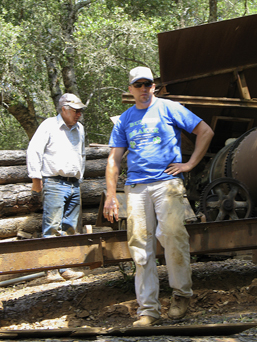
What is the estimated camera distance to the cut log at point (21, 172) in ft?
25.9

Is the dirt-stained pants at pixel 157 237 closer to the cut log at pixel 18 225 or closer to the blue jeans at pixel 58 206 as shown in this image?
the blue jeans at pixel 58 206

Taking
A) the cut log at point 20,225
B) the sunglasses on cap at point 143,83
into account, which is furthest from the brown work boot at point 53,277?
the sunglasses on cap at point 143,83

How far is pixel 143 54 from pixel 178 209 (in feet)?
41.0

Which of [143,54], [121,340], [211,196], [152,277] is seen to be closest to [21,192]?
[211,196]

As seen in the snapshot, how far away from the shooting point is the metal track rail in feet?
13.9

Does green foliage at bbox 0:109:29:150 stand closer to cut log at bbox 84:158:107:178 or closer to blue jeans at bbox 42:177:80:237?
cut log at bbox 84:158:107:178

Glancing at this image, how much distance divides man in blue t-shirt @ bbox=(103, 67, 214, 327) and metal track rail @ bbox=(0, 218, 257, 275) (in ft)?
1.70

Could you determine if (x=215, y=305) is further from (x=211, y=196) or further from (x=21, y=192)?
(x=21, y=192)

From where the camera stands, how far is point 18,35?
40.8 feet

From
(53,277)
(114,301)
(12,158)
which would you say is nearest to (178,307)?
(114,301)

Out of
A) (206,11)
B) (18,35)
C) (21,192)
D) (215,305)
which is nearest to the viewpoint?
(215,305)

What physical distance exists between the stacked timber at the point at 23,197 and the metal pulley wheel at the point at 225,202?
2.61 meters

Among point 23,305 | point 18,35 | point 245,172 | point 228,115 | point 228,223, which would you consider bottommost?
point 23,305

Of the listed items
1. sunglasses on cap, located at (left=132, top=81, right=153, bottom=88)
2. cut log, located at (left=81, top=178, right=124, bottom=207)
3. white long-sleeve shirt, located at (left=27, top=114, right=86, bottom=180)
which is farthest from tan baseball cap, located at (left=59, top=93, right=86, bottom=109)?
cut log, located at (left=81, top=178, right=124, bottom=207)
